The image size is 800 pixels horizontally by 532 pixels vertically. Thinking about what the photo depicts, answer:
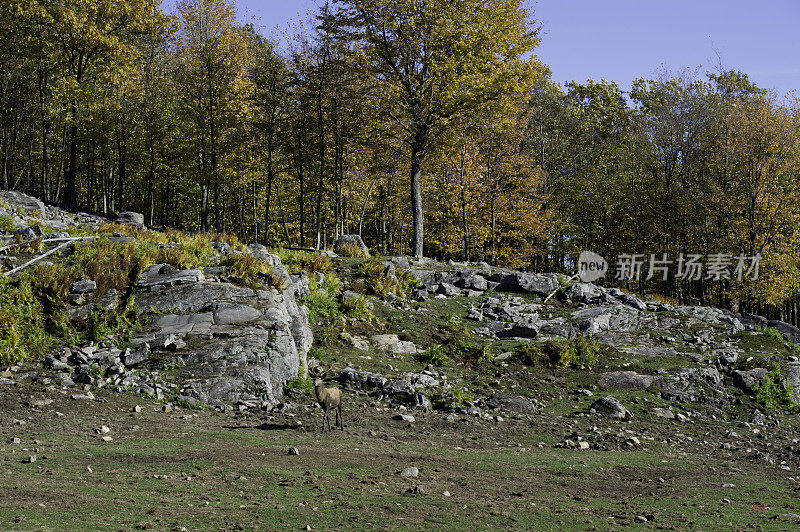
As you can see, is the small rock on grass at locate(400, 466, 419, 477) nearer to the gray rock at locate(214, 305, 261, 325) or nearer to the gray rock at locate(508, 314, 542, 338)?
the gray rock at locate(214, 305, 261, 325)

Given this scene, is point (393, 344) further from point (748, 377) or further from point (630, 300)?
point (630, 300)

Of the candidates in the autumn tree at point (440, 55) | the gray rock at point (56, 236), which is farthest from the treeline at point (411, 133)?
the gray rock at point (56, 236)

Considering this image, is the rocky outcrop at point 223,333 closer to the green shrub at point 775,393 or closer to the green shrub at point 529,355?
the green shrub at point 529,355

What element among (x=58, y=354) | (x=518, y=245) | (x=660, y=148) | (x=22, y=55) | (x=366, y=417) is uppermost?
(x=22, y=55)

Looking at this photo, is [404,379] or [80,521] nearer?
[80,521]

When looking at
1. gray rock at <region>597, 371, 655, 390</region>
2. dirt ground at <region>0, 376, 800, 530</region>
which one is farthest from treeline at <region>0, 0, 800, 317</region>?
dirt ground at <region>0, 376, 800, 530</region>

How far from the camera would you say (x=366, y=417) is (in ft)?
38.5

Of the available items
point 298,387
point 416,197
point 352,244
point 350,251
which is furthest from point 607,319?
point 298,387

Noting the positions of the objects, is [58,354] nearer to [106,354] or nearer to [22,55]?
[106,354]

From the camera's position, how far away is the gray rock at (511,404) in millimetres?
13180

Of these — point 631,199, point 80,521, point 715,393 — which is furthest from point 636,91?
point 80,521

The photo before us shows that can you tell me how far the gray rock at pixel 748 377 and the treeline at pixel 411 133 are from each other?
1392cm

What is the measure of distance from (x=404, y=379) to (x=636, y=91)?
56.4 metres

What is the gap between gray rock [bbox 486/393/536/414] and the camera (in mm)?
13180
